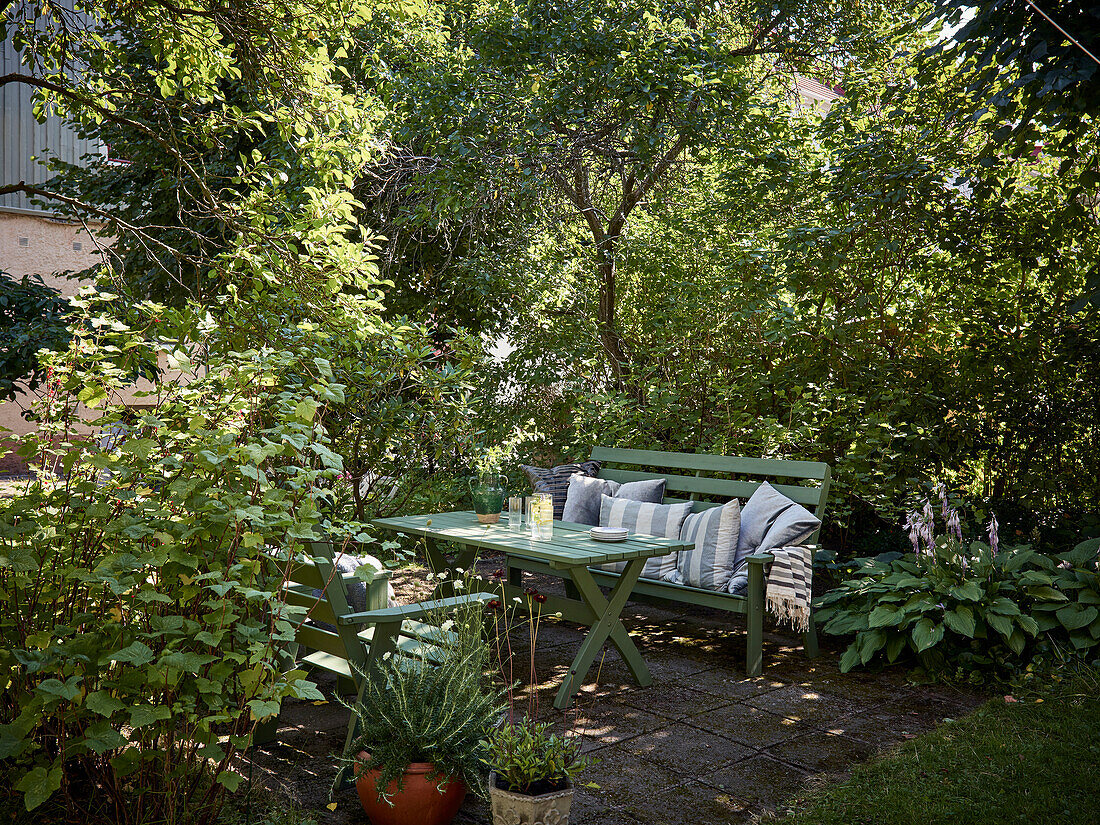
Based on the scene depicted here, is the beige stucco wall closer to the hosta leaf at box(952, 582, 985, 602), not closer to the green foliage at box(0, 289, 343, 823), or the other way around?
the green foliage at box(0, 289, 343, 823)

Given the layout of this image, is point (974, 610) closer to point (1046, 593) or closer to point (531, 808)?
point (1046, 593)

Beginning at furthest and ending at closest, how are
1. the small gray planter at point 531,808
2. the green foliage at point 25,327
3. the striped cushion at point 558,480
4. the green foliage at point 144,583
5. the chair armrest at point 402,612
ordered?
1. the striped cushion at point 558,480
2. the green foliage at point 25,327
3. the chair armrest at point 402,612
4. the small gray planter at point 531,808
5. the green foliage at point 144,583

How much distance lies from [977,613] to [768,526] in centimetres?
115

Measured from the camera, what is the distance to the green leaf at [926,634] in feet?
13.6

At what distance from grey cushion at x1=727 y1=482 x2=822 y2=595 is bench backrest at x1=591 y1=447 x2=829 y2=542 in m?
0.09

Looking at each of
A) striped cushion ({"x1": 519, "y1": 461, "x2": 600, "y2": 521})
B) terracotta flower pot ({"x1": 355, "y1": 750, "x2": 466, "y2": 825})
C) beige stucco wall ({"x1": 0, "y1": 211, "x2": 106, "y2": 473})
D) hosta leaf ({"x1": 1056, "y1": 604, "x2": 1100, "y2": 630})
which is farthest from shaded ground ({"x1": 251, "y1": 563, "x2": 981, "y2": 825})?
beige stucco wall ({"x1": 0, "y1": 211, "x2": 106, "y2": 473})

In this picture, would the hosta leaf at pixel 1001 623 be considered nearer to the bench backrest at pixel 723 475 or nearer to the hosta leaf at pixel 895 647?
the hosta leaf at pixel 895 647

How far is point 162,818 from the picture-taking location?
97.9 inches

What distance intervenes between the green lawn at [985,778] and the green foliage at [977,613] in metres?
0.47

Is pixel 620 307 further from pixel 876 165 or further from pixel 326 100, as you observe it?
pixel 326 100

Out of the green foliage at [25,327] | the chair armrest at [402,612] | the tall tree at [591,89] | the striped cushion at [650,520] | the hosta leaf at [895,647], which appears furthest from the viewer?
the tall tree at [591,89]

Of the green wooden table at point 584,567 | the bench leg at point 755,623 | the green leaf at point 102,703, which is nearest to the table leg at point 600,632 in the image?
the green wooden table at point 584,567

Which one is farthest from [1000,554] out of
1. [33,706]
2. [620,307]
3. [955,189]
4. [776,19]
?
[776,19]

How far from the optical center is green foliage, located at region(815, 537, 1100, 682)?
416 centimetres
